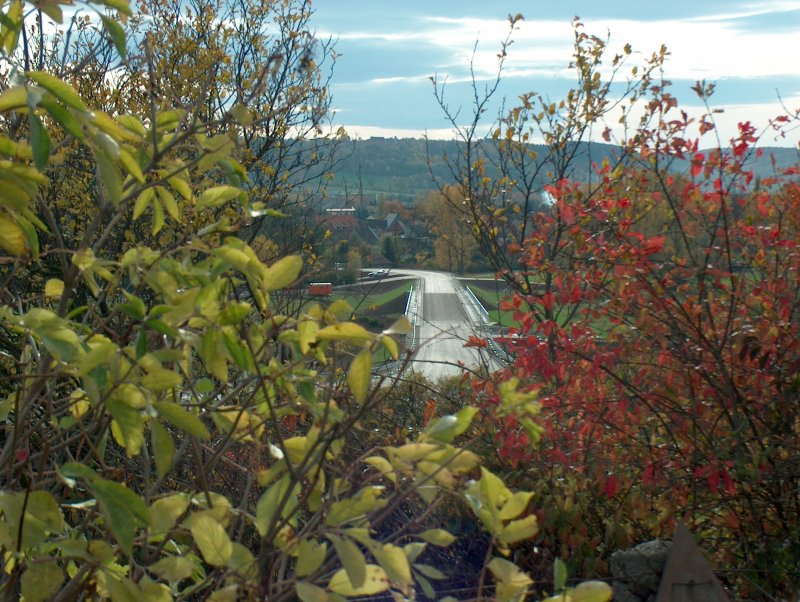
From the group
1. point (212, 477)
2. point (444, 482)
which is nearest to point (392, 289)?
point (212, 477)

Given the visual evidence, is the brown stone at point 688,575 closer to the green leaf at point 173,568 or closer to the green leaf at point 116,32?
the green leaf at point 173,568

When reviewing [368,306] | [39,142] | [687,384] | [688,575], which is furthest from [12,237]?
[368,306]

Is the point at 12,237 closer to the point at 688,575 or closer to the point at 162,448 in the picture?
the point at 162,448

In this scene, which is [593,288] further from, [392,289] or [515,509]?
[392,289]

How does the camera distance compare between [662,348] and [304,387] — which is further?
[662,348]

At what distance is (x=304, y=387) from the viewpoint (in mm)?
1502

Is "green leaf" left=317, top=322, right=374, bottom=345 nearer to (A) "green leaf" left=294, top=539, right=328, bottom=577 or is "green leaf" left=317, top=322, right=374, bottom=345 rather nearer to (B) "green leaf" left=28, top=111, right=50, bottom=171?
(A) "green leaf" left=294, top=539, right=328, bottom=577

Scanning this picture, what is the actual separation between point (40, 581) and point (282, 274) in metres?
0.73

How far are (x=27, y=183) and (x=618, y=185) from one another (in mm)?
5513

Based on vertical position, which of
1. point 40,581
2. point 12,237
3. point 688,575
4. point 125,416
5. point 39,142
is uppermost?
point 39,142

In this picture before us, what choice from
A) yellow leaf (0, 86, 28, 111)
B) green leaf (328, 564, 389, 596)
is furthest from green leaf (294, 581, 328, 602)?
yellow leaf (0, 86, 28, 111)

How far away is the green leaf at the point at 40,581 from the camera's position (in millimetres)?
1460

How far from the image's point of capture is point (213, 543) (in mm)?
1315

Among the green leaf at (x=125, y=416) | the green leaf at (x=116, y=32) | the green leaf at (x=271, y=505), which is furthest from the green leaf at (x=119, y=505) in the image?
the green leaf at (x=116, y=32)
